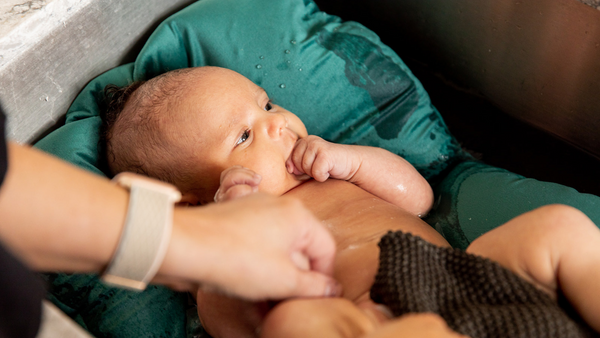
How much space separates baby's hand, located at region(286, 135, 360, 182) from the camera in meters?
1.07

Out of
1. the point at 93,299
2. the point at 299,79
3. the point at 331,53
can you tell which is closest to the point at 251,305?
the point at 93,299

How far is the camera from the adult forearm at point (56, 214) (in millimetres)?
442

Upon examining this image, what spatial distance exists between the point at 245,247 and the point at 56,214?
8.0 inches

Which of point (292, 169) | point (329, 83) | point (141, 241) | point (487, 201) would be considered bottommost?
point (487, 201)

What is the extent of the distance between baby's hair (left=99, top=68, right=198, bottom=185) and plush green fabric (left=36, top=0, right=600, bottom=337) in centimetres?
8

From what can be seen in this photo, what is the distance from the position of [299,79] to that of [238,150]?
1.38ft

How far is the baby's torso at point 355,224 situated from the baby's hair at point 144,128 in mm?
343

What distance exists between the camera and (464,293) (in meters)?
0.71

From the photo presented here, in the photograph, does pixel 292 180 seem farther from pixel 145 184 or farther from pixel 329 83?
pixel 145 184

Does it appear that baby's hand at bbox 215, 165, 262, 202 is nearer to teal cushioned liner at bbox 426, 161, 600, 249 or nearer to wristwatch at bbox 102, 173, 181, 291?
wristwatch at bbox 102, 173, 181, 291

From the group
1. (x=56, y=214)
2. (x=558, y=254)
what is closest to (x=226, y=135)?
(x=56, y=214)

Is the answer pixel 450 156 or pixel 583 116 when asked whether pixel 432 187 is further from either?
pixel 583 116

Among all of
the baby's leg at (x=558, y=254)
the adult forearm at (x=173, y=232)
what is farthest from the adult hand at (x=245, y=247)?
the baby's leg at (x=558, y=254)

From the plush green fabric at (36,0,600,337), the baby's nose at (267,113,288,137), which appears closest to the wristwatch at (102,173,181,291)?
the baby's nose at (267,113,288,137)
